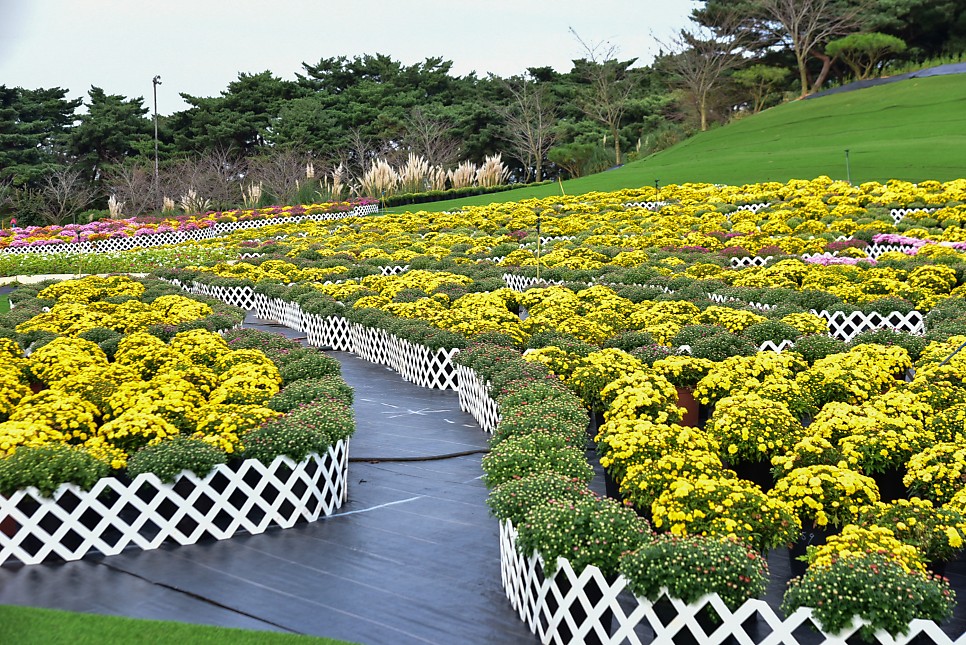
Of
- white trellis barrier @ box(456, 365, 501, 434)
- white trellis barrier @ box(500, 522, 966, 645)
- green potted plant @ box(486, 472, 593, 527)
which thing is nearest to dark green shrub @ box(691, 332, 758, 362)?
white trellis barrier @ box(456, 365, 501, 434)

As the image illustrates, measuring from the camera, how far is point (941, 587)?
17.8ft

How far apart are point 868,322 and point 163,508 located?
11980 millimetres

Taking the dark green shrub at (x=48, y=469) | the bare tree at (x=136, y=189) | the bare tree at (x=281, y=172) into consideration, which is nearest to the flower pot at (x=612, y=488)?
the dark green shrub at (x=48, y=469)

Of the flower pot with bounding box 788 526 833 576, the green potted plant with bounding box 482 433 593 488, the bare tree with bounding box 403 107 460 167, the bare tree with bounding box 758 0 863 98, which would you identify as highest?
the bare tree with bounding box 758 0 863 98

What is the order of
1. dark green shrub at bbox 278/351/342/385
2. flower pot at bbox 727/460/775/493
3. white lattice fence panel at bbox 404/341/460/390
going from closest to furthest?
flower pot at bbox 727/460/775/493
dark green shrub at bbox 278/351/342/385
white lattice fence panel at bbox 404/341/460/390

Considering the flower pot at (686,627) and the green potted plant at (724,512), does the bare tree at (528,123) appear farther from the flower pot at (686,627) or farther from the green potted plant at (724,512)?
the flower pot at (686,627)

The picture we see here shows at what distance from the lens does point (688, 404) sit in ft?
35.2

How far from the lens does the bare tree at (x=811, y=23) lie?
61.1 m

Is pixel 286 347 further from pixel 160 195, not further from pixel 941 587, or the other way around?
pixel 160 195

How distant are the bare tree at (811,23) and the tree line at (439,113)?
15 centimetres

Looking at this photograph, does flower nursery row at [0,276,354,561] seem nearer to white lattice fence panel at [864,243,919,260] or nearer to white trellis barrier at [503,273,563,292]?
white trellis barrier at [503,273,563,292]

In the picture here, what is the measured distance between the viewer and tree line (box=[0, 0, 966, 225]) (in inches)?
2464

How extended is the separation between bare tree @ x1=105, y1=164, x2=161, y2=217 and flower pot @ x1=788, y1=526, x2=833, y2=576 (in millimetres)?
59044

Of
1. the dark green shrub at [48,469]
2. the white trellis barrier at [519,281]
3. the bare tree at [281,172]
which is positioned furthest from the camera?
the bare tree at [281,172]
